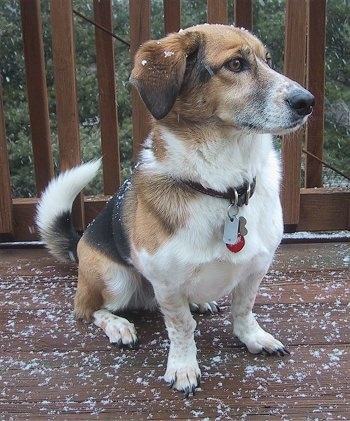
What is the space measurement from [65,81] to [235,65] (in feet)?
3.95

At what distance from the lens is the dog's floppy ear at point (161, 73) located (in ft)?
5.69

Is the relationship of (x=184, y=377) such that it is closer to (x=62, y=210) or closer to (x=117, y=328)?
(x=117, y=328)

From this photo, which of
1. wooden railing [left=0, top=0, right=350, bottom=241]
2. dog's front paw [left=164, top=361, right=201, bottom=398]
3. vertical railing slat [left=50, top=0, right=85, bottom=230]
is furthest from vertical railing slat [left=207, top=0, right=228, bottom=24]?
dog's front paw [left=164, top=361, right=201, bottom=398]

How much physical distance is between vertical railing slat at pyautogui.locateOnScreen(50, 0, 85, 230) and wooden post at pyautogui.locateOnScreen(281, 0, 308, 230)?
1.02 metres

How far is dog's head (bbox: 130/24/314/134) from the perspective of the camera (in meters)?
1.73

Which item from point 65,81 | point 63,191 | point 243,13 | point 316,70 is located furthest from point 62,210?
point 316,70

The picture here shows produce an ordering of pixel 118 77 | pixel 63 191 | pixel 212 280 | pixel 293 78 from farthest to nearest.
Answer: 1. pixel 118 77
2. pixel 293 78
3. pixel 63 191
4. pixel 212 280

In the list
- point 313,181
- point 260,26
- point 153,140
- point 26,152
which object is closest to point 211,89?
point 153,140

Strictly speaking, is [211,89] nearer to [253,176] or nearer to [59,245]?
[253,176]

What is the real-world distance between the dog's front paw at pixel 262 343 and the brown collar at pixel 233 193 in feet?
1.75

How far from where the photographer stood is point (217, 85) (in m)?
1.79

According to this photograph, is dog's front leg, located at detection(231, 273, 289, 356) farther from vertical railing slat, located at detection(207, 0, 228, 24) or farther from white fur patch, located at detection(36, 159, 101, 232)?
vertical railing slat, located at detection(207, 0, 228, 24)

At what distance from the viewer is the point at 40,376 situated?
6.53 ft

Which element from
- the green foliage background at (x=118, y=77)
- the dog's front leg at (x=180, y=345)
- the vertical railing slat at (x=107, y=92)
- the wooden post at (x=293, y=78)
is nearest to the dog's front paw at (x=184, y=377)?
the dog's front leg at (x=180, y=345)
